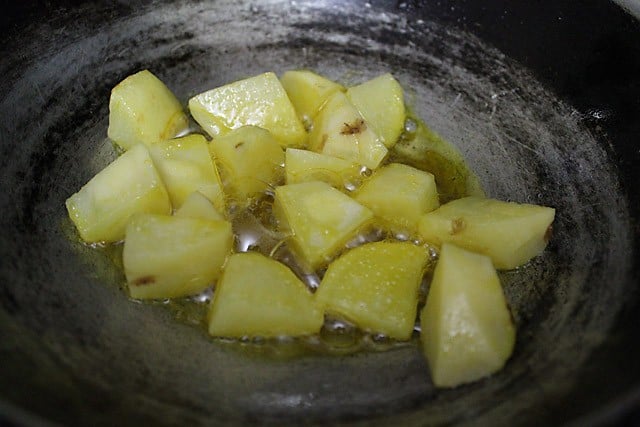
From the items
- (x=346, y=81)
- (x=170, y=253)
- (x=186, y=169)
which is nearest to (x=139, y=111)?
(x=186, y=169)

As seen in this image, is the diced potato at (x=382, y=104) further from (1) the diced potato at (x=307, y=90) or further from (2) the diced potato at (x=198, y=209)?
(2) the diced potato at (x=198, y=209)

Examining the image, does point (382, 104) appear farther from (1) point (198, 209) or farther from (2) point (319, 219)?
(1) point (198, 209)

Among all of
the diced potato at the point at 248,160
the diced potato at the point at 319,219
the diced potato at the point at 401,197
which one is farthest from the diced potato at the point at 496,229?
the diced potato at the point at 248,160

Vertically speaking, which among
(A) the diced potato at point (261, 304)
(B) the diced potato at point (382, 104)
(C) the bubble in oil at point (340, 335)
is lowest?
(C) the bubble in oil at point (340, 335)

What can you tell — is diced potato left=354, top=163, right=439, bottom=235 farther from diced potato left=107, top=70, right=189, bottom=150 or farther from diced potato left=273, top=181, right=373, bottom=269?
diced potato left=107, top=70, right=189, bottom=150

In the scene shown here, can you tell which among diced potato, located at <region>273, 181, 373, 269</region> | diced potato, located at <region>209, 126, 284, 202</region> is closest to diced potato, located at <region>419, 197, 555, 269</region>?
diced potato, located at <region>273, 181, 373, 269</region>
